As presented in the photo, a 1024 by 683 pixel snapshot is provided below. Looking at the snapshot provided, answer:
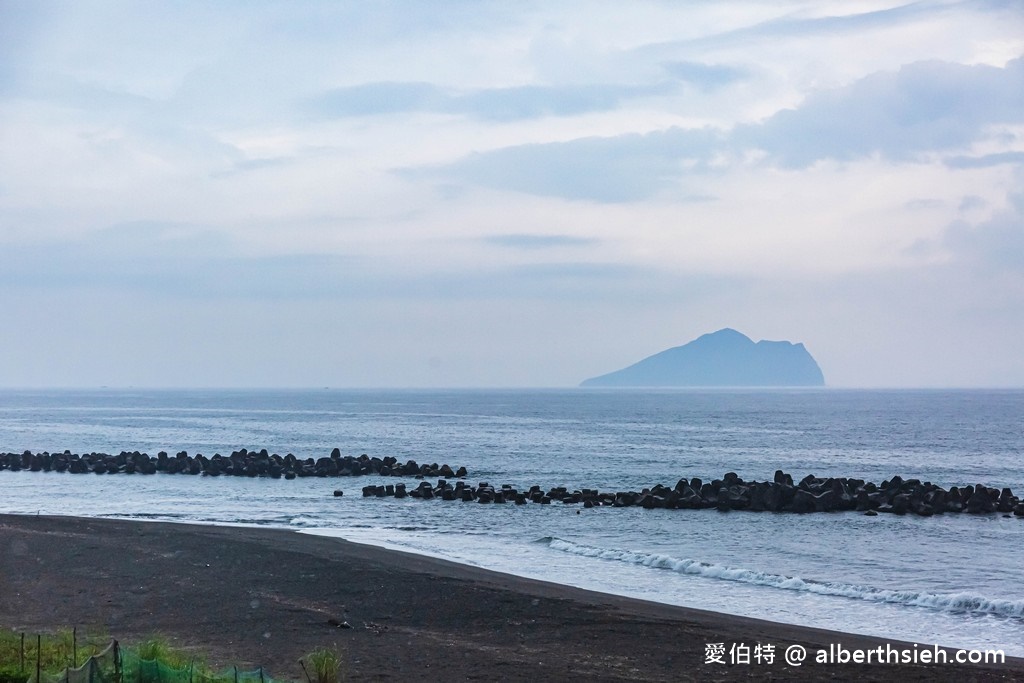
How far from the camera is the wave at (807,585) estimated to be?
61.5 ft

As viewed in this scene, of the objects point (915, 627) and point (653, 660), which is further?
point (915, 627)

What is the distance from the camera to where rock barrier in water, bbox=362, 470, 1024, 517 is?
3538cm

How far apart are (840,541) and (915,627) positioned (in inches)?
439

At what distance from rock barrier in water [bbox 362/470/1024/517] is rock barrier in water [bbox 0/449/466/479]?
9.06 m

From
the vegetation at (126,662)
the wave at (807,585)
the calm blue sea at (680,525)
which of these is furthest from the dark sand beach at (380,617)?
the wave at (807,585)

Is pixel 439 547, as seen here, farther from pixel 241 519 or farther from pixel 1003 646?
pixel 1003 646

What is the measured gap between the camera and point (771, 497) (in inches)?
1395

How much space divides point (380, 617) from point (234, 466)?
34947mm

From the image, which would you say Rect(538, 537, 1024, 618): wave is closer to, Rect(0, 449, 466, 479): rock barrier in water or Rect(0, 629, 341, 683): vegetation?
Rect(0, 629, 341, 683): vegetation

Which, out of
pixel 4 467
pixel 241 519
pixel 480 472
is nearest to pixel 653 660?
pixel 241 519

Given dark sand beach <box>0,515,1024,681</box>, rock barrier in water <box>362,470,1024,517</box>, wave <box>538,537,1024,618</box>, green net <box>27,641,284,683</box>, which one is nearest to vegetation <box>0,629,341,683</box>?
green net <box>27,641,284,683</box>

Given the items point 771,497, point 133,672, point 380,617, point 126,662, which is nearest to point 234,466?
point 771,497

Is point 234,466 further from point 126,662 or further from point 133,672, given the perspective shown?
point 133,672

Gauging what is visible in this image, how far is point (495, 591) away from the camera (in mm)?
18797
